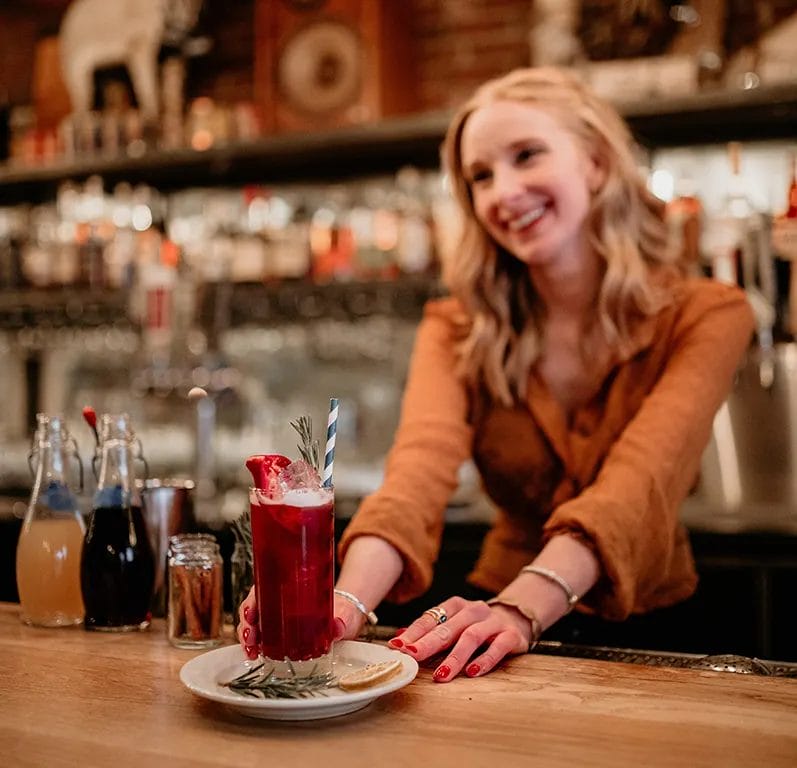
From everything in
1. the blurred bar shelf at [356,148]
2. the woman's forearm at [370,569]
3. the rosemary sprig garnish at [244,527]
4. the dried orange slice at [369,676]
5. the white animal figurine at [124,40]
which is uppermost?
the white animal figurine at [124,40]

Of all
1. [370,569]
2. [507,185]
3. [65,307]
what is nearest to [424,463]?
[370,569]

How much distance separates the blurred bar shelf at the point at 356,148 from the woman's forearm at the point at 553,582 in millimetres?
1860

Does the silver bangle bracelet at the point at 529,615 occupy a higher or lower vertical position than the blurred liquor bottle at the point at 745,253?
lower

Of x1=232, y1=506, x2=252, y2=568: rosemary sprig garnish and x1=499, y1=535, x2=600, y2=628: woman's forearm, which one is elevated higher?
x1=232, y1=506, x2=252, y2=568: rosemary sprig garnish

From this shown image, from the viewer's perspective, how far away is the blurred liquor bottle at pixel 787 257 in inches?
97.2

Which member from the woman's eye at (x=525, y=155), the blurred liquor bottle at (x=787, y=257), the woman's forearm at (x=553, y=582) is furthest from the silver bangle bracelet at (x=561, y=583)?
the blurred liquor bottle at (x=787, y=257)

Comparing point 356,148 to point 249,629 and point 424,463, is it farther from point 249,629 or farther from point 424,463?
point 249,629

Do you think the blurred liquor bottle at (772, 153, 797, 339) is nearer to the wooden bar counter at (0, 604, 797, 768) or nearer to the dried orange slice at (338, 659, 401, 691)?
the wooden bar counter at (0, 604, 797, 768)

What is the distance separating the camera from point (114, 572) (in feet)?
4.16

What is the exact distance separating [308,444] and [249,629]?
197mm

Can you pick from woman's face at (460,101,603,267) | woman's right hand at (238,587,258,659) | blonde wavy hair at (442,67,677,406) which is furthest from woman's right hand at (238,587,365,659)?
woman's face at (460,101,603,267)

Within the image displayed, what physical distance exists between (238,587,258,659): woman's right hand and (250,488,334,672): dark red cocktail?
0.04 metres

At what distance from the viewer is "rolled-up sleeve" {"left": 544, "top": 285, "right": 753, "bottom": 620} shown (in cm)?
130

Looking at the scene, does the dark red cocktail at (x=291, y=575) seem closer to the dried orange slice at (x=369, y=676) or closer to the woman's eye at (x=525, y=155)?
the dried orange slice at (x=369, y=676)
